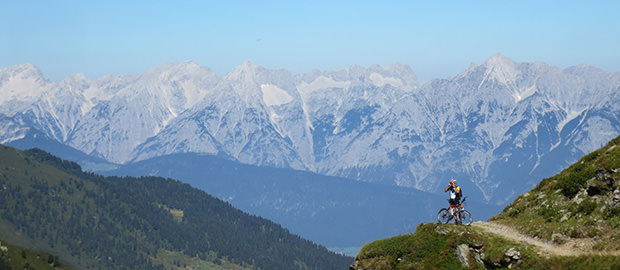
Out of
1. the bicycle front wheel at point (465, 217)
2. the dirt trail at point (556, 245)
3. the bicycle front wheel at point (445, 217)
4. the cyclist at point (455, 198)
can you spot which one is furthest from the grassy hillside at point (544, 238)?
the bicycle front wheel at point (445, 217)

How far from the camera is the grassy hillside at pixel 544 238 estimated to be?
53906mm

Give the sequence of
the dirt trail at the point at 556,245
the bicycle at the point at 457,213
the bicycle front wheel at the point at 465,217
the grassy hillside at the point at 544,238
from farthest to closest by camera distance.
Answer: the bicycle front wheel at the point at 465,217, the bicycle at the point at 457,213, the dirt trail at the point at 556,245, the grassy hillside at the point at 544,238

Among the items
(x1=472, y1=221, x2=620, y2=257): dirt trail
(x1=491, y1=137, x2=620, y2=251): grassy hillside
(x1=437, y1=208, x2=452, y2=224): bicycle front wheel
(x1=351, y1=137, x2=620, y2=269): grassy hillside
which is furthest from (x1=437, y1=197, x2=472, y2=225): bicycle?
(x1=491, y1=137, x2=620, y2=251): grassy hillside

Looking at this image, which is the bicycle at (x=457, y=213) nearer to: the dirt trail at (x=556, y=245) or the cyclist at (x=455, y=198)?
the cyclist at (x=455, y=198)

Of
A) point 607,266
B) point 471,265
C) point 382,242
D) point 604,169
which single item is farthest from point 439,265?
point 604,169

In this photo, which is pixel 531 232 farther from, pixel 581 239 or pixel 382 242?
pixel 382 242

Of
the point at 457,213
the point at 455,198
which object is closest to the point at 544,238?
the point at 457,213

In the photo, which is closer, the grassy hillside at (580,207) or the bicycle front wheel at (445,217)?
the grassy hillside at (580,207)

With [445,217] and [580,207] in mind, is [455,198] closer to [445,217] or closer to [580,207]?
[445,217]

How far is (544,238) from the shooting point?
198ft

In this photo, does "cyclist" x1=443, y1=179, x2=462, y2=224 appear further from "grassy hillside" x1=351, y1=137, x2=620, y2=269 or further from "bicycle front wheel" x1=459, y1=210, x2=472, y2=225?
"grassy hillside" x1=351, y1=137, x2=620, y2=269

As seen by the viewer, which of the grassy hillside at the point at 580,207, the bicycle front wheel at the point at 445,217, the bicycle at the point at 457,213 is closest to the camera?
the grassy hillside at the point at 580,207

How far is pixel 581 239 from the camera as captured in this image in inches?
2260

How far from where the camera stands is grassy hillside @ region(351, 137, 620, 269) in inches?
2122
